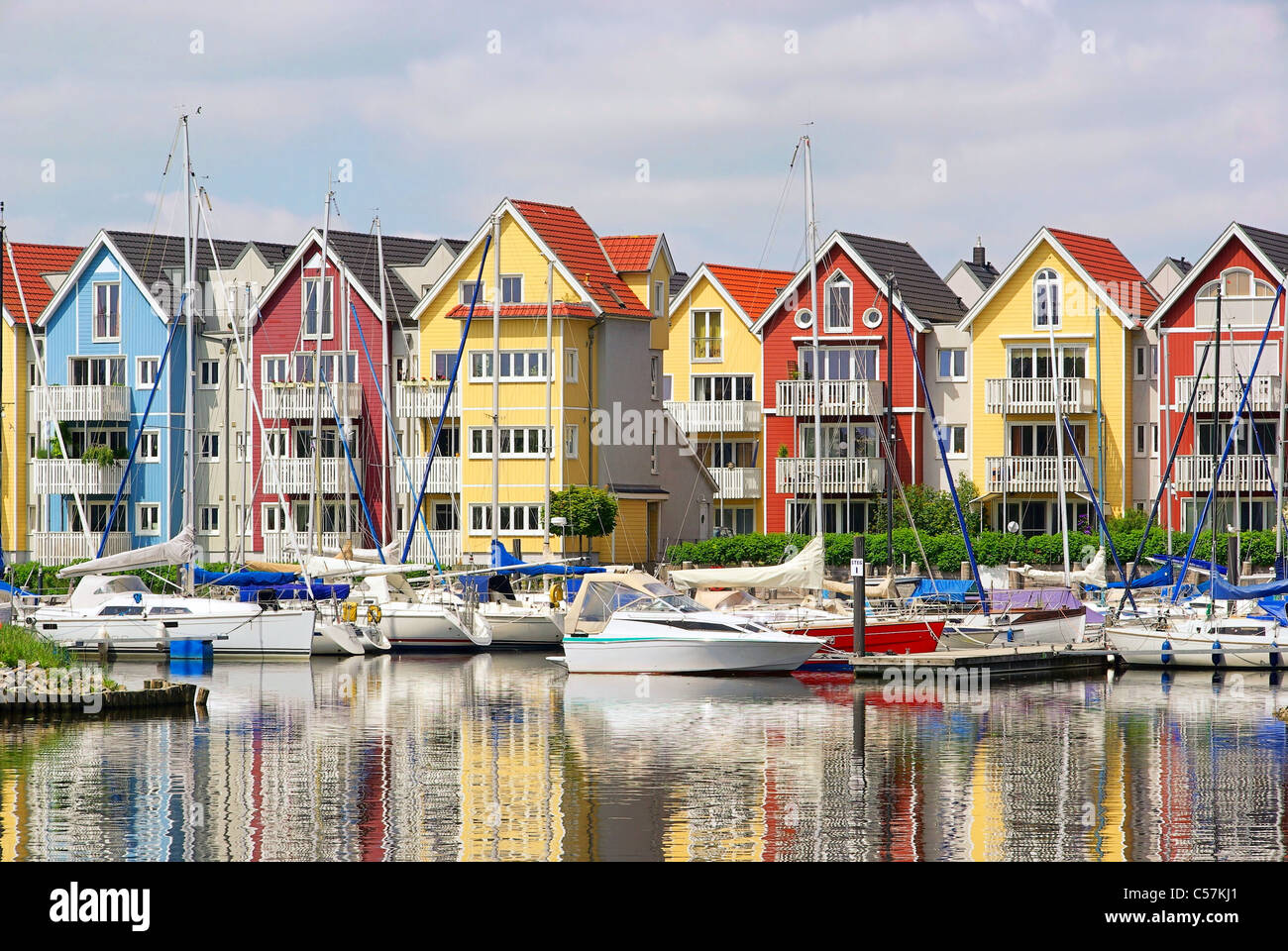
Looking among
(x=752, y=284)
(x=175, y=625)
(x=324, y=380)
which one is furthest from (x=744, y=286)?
(x=175, y=625)

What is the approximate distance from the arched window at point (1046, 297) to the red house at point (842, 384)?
15.0 feet

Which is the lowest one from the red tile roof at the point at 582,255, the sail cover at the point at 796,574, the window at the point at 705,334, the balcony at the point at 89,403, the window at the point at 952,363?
the sail cover at the point at 796,574

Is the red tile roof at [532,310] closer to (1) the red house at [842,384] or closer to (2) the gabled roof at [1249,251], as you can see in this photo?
(1) the red house at [842,384]

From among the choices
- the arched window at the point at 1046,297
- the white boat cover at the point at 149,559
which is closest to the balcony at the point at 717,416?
the arched window at the point at 1046,297

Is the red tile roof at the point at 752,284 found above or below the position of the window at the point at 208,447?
above

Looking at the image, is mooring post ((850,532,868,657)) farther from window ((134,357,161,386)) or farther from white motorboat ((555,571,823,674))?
window ((134,357,161,386))

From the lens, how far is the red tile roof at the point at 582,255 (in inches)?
2913

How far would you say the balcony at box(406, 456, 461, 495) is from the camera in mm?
74062

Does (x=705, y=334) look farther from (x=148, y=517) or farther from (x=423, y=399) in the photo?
(x=148, y=517)

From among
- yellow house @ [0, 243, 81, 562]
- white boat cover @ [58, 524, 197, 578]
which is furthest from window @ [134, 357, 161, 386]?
white boat cover @ [58, 524, 197, 578]
